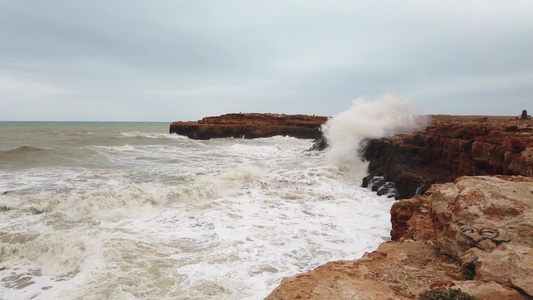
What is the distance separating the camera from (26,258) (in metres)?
5.48

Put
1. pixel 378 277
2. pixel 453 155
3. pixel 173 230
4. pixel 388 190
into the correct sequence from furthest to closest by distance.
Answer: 1. pixel 388 190
2. pixel 453 155
3. pixel 173 230
4. pixel 378 277

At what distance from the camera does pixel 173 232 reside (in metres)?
6.71

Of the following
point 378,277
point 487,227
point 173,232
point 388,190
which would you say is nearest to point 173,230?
point 173,232

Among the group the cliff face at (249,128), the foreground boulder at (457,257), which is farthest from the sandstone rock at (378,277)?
the cliff face at (249,128)

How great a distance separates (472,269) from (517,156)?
5.18m

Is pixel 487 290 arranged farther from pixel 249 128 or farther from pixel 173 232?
pixel 249 128

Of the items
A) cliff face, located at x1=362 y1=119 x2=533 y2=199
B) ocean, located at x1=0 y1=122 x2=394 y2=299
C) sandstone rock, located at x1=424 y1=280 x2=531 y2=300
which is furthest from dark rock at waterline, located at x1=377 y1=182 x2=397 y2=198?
sandstone rock, located at x1=424 y1=280 x2=531 y2=300

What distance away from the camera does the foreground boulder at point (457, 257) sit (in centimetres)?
266

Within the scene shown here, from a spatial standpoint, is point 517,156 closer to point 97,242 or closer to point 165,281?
point 165,281

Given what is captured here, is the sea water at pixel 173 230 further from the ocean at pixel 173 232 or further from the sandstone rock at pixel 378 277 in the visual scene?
the sandstone rock at pixel 378 277

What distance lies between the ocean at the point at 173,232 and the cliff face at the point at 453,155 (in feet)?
4.62

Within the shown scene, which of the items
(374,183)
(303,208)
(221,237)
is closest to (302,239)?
(221,237)

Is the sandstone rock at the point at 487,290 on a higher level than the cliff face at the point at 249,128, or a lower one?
lower

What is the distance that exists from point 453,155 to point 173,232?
8669 millimetres
